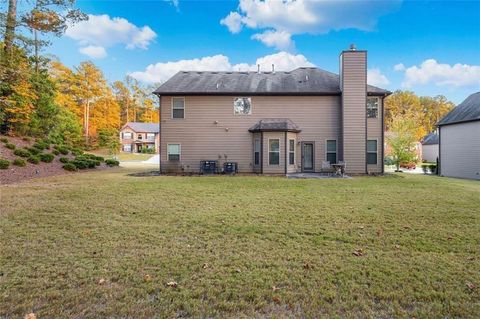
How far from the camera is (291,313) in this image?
2.37 meters

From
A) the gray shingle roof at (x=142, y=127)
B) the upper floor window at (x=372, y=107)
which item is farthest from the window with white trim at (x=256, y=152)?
the gray shingle roof at (x=142, y=127)

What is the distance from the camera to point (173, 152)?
15203mm

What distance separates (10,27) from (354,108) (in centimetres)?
1673

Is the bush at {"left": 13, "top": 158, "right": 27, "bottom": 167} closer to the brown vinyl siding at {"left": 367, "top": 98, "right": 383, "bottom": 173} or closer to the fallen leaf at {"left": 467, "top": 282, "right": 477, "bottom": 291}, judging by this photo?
the fallen leaf at {"left": 467, "top": 282, "right": 477, "bottom": 291}

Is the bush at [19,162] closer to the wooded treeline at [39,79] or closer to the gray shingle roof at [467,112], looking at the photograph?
the wooded treeline at [39,79]

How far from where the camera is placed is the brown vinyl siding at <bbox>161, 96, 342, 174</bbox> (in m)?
14.9

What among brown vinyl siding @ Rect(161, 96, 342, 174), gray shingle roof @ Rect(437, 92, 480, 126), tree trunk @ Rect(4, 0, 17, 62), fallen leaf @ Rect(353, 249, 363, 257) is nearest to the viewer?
fallen leaf @ Rect(353, 249, 363, 257)

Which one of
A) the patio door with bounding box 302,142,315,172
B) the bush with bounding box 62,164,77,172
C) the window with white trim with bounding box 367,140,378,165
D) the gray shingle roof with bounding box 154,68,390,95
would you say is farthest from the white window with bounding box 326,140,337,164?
the bush with bounding box 62,164,77,172

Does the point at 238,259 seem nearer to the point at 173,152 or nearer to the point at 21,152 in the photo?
the point at 173,152

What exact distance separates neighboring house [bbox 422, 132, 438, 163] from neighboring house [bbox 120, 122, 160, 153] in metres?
42.5

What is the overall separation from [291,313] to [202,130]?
13273 millimetres

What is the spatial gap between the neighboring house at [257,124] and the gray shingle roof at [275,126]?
66 mm

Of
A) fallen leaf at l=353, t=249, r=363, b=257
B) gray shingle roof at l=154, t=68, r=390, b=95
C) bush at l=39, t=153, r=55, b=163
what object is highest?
gray shingle roof at l=154, t=68, r=390, b=95

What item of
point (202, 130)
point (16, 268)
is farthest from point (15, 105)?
point (16, 268)
